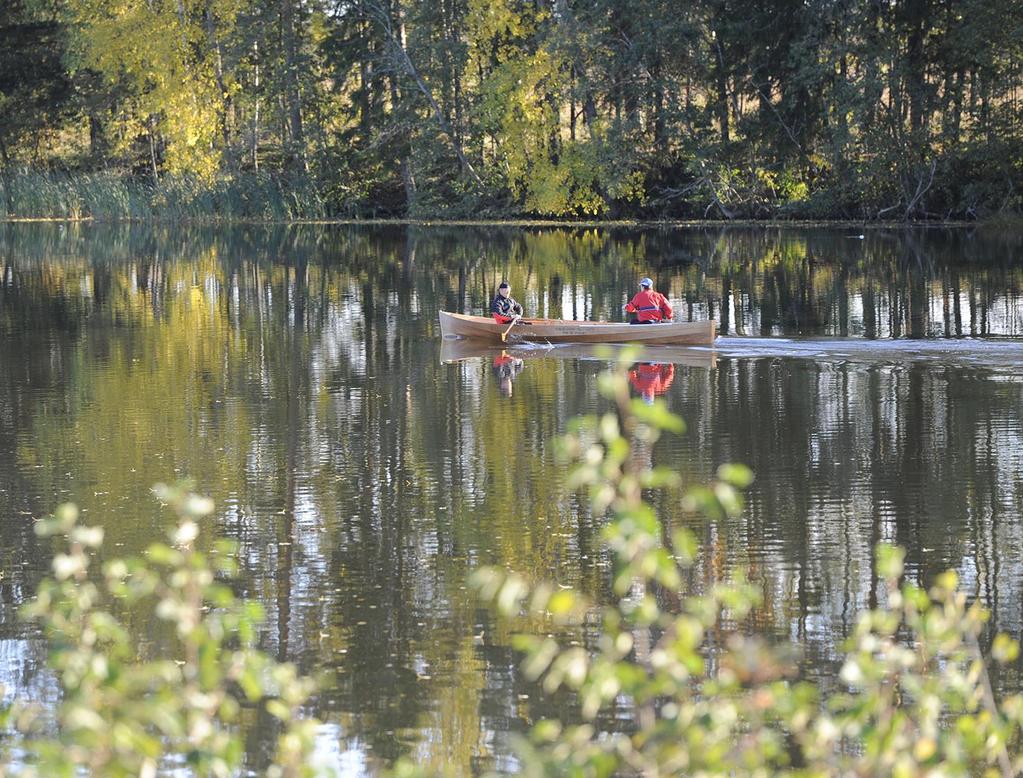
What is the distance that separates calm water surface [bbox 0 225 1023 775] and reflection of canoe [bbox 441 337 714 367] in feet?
0.36

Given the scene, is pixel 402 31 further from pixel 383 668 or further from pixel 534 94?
pixel 383 668

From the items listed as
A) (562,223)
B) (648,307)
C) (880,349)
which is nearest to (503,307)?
(648,307)

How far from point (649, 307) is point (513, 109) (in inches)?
1265

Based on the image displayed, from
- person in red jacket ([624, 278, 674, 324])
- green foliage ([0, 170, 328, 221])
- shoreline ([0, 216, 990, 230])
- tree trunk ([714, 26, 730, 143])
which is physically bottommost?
person in red jacket ([624, 278, 674, 324])

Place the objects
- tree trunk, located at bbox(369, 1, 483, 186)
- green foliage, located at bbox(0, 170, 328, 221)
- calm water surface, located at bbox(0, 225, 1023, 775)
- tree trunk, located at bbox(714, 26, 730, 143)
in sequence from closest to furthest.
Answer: calm water surface, located at bbox(0, 225, 1023, 775)
tree trunk, located at bbox(714, 26, 730, 143)
tree trunk, located at bbox(369, 1, 483, 186)
green foliage, located at bbox(0, 170, 328, 221)

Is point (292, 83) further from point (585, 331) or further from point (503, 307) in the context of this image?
point (585, 331)

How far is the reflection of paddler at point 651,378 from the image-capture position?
18436 mm

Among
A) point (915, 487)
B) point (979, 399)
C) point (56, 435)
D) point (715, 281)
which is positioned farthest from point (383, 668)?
point (715, 281)

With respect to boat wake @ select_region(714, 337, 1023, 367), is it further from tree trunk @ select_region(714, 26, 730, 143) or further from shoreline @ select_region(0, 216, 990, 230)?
tree trunk @ select_region(714, 26, 730, 143)

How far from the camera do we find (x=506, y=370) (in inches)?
813

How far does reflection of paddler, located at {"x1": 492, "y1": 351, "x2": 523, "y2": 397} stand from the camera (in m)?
19.1

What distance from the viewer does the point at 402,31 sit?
55750 mm

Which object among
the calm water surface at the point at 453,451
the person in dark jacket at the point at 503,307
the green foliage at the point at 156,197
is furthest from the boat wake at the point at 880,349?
the green foliage at the point at 156,197

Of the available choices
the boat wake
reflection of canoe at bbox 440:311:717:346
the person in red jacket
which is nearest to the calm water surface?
the boat wake
